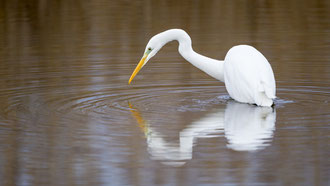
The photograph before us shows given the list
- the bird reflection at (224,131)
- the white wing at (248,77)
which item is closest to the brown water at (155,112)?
the bird reflection at (224,131)

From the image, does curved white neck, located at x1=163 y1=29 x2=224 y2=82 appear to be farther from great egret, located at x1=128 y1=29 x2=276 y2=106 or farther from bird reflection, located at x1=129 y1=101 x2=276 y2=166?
bird reflection, located at x1=129 y1=101 x2=276 y2=166

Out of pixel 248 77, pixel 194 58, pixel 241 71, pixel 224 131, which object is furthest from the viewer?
pixel 194 58

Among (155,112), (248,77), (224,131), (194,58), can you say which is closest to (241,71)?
(248,77)

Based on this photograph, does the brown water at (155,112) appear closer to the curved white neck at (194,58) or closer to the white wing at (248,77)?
the white wing at (248,77)

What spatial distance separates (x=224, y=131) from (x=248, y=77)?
1.42 metres

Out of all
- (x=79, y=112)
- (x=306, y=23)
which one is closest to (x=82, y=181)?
(x=79, y=112)

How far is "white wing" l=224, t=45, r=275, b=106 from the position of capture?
873 centimetres

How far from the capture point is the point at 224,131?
304 inches

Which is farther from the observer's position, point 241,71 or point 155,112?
point 241,71

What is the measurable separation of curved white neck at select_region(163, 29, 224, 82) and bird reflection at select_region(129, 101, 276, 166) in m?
0.98

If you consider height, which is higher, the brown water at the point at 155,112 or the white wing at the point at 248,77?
the white wing at the point at 248,77

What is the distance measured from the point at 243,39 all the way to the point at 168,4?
23.0ft

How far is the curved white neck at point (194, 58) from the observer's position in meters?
9.96

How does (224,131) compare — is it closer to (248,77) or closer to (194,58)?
(248,77)
